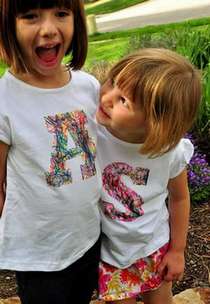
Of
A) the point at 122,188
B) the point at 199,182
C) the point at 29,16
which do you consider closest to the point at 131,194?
the point at 122,188

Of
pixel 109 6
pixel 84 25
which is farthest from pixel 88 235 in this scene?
pixel 109 6

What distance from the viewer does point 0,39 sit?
181 centimetres

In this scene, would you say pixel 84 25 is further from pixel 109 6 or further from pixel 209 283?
pixel 109 6

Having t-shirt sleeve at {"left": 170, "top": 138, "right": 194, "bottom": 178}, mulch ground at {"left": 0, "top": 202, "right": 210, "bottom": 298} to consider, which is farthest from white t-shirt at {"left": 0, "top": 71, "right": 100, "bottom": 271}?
mulch ground at {"left": 0, "top": 202, "right": 210, "bottom": 298}

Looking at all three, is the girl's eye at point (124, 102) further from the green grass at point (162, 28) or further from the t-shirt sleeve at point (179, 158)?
the green grass at point (162, 28)

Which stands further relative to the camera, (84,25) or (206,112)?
(206,112)

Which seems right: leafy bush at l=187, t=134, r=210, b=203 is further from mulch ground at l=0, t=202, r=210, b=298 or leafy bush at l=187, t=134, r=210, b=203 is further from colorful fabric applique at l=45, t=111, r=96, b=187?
colorful fabric applique at l=45, t=111, r=96, b=187

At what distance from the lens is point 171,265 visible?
218cm

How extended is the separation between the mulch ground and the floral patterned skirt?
0.97 meters

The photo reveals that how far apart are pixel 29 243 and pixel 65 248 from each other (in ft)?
0.38

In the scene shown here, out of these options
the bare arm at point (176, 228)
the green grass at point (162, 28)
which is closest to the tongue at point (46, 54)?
the bare arm at point (176, 228)

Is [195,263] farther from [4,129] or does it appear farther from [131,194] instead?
[4,129]

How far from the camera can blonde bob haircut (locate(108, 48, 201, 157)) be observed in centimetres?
184

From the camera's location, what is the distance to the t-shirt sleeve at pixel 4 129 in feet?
5.76
